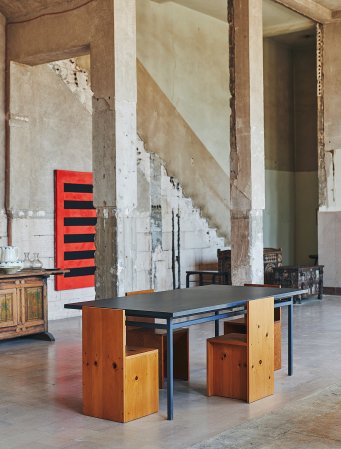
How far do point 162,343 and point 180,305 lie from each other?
38.1 inches

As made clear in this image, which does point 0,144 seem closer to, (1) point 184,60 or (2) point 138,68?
(2) point 138,68

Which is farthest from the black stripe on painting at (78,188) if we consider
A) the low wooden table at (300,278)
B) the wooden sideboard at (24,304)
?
the low wooden table at (300,278)

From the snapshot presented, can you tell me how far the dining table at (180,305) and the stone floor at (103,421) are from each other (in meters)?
0.31

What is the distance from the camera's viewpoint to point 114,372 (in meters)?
4.94

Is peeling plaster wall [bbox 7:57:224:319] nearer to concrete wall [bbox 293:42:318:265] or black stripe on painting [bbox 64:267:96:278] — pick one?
black stripe on painting [bbox 64:267:96:278]

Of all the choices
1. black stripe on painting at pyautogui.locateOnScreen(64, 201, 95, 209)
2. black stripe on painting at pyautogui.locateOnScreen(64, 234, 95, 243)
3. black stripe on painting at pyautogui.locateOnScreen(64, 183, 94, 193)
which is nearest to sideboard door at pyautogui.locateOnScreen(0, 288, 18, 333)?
black stripe on painting at pyautogui.locateOnScreen(64, 234, 95, 243)

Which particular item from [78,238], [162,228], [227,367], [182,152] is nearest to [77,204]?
[78,238]

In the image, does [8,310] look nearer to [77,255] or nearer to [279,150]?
[77,255]

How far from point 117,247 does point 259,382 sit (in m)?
3.13

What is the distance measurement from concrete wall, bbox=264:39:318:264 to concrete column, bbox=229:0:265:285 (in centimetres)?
635

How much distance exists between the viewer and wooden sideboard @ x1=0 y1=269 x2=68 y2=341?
8.19 m

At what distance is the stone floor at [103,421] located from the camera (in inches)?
180

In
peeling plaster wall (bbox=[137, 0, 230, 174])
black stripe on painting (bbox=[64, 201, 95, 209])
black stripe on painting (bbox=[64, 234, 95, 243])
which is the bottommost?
black stripe on painting (bbox=[64, 234, 95, 243])

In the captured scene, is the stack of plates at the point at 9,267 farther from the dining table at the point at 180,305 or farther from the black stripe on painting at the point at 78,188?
the dining table at the point at 180,305
